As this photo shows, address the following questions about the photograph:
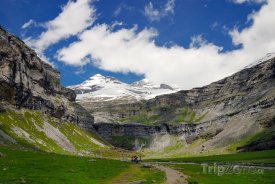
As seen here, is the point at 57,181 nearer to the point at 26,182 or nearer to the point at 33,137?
the point at 26,182

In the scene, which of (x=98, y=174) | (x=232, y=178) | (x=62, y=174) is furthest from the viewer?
(x=232, y=178)

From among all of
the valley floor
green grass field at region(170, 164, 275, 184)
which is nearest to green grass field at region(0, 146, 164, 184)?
the valley floor

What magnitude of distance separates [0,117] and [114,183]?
A: 159375mm

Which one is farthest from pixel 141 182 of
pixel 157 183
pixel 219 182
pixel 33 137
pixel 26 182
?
pixel 33 137

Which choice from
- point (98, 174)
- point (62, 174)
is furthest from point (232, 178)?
point (62, 174)

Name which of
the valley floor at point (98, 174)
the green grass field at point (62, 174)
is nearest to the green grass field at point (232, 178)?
the valley floor at point (98, 174)

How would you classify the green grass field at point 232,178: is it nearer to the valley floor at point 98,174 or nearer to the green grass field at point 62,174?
the valley floor at point 98,174

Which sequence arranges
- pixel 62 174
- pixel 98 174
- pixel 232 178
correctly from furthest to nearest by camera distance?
pixel 232 178
pixel 98 174
pixel 62 174

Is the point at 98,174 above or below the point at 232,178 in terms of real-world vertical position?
above

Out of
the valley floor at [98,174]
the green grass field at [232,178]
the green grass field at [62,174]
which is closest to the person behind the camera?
the green grass field at [62,174]

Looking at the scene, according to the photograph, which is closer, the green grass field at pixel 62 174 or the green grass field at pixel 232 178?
the green grass field at pixel 62 174

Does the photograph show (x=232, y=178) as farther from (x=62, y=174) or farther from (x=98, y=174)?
(x=62, y=174)

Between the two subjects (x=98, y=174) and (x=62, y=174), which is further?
(x=98, y=174)

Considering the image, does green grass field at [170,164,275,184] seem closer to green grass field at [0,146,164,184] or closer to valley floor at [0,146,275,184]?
valley floor at [0,146,275,184]
